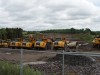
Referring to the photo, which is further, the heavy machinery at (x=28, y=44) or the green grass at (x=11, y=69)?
the heavy machinery at (x=28, y=44)

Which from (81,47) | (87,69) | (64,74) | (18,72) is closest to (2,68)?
(18,72)

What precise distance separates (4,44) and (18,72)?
40.8 meters

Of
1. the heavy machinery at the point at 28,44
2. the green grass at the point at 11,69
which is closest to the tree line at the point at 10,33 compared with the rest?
the heavy machinery at the point at 28,44

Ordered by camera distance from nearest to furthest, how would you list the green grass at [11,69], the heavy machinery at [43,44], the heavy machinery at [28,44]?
the green grass at [11,69]
the heavy machinery at [43,44]
the heavy machinery at [28,44]

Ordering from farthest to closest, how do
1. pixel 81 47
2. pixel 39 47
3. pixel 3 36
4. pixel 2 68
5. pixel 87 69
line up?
pixel 3 36 → pixel 81 47 → pixel 39 47 → pixel 2 68 → pixel 87 69

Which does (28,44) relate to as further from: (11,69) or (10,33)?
(11,69)

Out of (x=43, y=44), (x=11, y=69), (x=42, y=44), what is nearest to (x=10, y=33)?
(x=42, y=44)

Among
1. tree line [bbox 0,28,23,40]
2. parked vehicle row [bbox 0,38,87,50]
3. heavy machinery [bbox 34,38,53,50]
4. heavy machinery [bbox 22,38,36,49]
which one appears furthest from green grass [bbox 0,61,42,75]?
tree line [bbox 0,28,23,40]

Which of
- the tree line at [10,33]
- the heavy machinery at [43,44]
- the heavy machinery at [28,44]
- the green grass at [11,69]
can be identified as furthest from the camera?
the tree line at [10,33]

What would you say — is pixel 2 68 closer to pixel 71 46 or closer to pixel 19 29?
pixel 71 46

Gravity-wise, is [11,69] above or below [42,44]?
below

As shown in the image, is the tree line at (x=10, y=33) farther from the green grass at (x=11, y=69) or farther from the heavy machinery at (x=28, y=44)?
the green grass at (x=11, y=69)

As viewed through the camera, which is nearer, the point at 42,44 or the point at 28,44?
the point at 42,44

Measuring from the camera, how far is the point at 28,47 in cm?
4738
